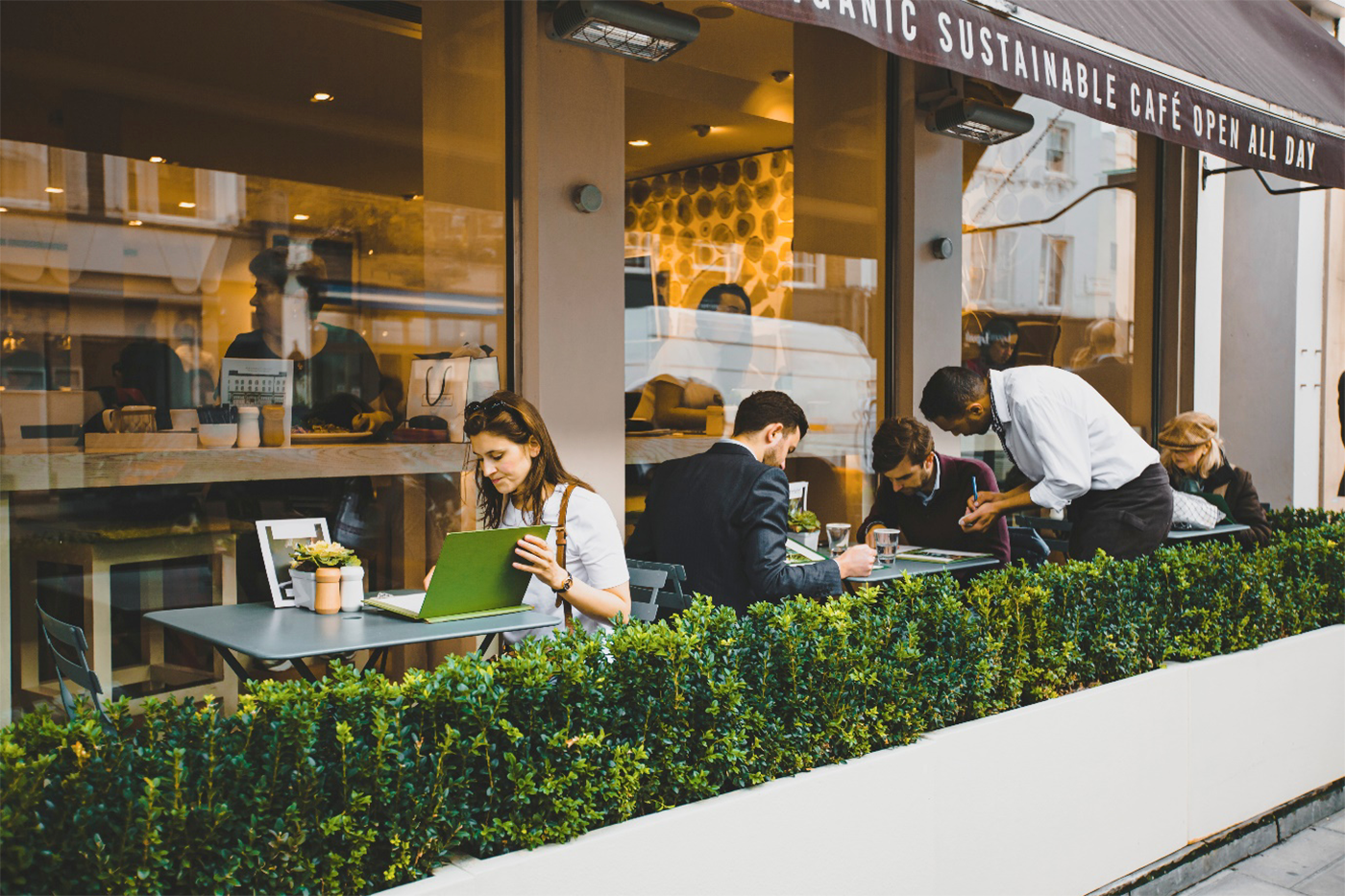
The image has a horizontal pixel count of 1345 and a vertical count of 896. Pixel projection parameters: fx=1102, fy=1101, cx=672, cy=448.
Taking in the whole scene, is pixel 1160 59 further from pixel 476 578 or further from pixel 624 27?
pixel 476 578

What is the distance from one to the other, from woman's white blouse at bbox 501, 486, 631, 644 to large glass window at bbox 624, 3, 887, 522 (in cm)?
257

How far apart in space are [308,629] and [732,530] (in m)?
1.32

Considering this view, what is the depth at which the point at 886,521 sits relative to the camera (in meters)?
5.26

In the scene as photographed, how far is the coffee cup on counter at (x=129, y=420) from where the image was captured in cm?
432

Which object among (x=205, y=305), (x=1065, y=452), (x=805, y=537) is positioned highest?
(x=205, y=305)

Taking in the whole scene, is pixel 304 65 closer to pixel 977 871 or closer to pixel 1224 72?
pixel 1224 72

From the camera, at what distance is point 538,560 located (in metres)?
3.21

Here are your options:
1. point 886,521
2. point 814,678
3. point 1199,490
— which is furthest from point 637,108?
point 814,678

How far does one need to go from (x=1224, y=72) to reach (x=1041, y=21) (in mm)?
1442

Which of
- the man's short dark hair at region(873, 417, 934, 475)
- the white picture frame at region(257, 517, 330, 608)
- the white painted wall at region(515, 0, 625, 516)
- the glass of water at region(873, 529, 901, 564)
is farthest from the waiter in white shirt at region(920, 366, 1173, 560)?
the white picture frame at region(257, 517, 330, 608)

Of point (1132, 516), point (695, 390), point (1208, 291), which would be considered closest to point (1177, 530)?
point (1132, 516)

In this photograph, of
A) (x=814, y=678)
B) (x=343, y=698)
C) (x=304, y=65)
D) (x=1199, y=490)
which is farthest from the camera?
(x=304, y=65)

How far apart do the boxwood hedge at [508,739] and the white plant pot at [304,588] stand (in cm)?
111

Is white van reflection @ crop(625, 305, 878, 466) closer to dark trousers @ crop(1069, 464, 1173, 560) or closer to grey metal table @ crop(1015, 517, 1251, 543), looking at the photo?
grey metal table @ crop(1015, 517, 1251, 543)
